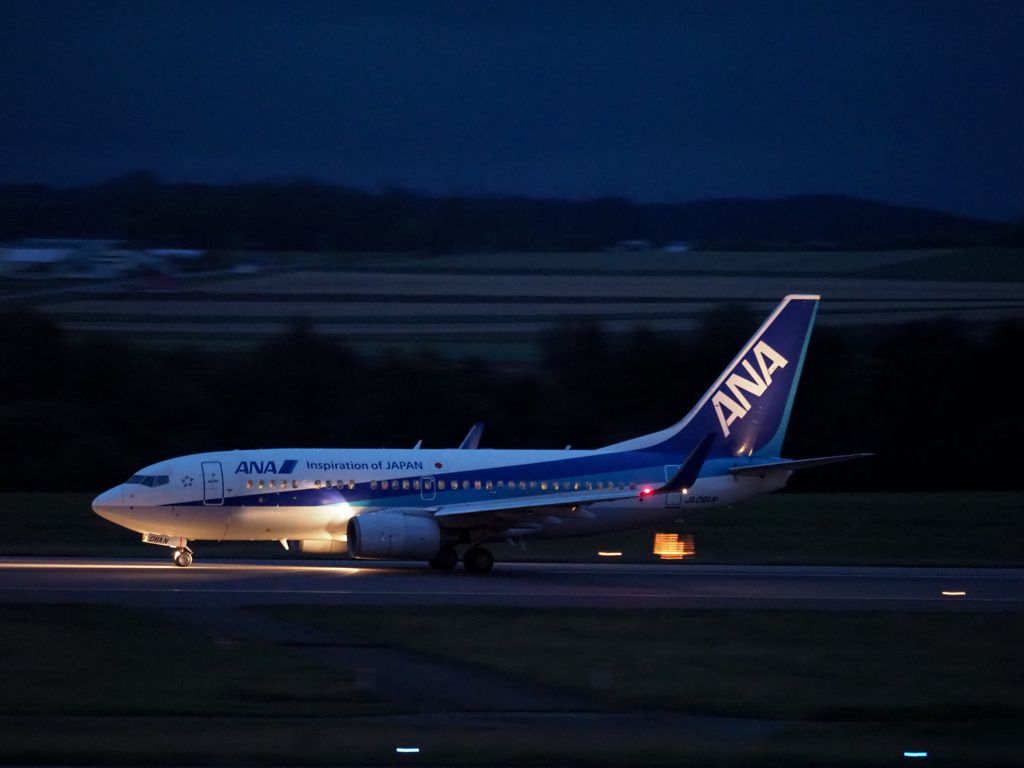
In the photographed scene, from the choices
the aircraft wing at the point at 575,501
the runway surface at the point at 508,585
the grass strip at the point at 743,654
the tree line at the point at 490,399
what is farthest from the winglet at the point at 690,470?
the tree line at the point at 490,399

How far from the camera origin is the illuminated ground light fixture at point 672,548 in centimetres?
3297

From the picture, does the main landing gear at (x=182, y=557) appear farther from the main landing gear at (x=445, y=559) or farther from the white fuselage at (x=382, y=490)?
the main landing gear at (x=445, y=559)

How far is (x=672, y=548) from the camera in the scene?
111 ft

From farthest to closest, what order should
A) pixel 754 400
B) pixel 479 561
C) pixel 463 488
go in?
pixel 754 400 < pixel 463 488 < pixel 479 561

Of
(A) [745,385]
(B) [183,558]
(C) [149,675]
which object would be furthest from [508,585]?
(C) [149,675]

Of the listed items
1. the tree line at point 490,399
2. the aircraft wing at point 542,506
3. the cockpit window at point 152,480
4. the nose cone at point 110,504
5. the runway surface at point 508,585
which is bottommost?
the runway surface at point 508,585

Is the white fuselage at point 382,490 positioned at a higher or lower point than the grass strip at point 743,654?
higher

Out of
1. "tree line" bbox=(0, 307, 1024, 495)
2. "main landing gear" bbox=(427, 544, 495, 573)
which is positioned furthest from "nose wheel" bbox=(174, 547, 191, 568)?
"tree line" bbox=(0, 307, 1024, 495)

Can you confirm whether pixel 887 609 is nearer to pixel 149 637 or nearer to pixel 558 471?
pixel 558 471

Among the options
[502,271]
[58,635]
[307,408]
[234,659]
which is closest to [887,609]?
[234,659]

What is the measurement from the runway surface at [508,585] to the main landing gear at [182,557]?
0.21 metres

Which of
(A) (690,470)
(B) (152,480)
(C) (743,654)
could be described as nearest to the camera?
(C) (743,654)

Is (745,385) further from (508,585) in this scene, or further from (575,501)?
(508,585)

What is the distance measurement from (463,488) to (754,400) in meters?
8.03
